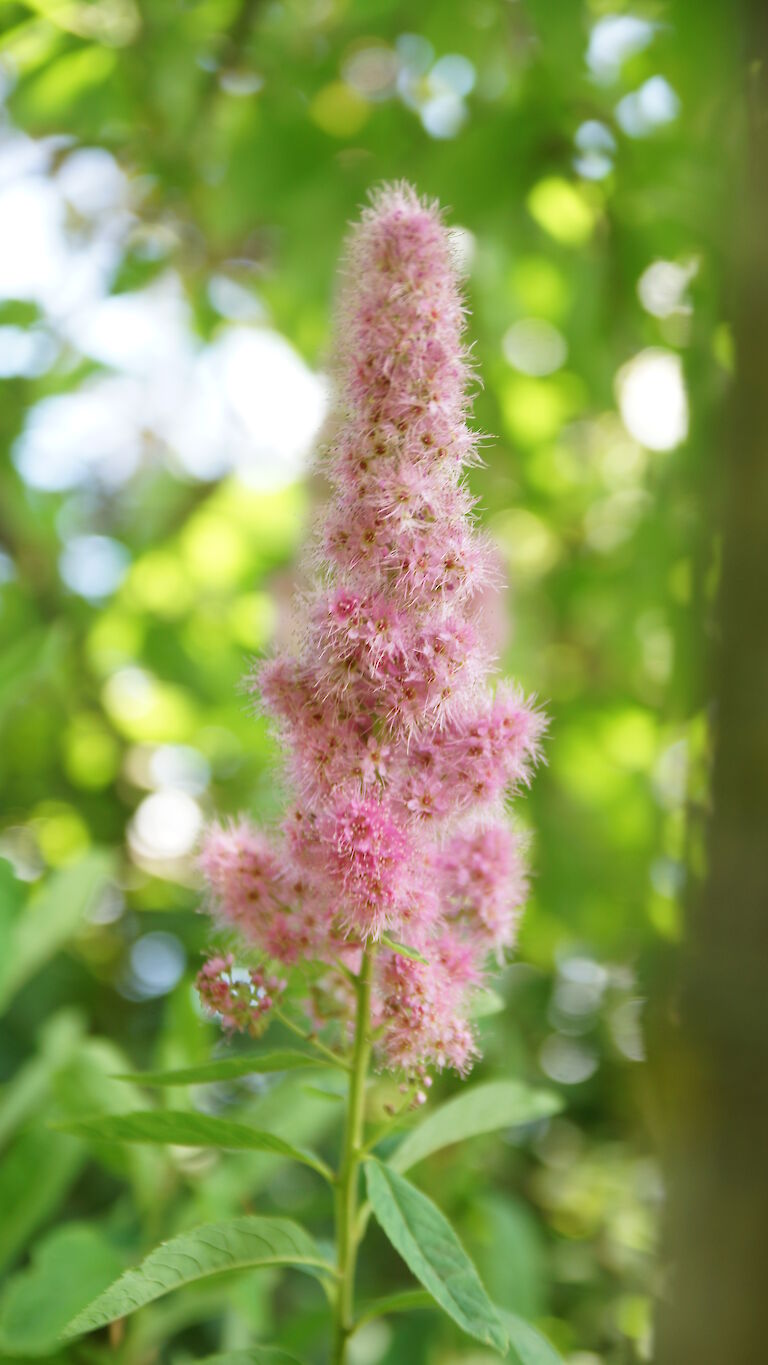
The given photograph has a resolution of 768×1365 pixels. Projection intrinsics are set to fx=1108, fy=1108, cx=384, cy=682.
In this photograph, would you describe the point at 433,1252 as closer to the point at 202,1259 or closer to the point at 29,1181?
the point at 202,1259

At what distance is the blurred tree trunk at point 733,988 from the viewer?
22.8 inches

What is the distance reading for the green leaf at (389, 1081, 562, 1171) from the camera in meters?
0.95

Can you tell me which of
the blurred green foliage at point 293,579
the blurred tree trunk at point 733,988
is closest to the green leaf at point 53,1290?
the blurred green foliage at point 293,579

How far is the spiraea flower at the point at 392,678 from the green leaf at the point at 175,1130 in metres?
0.08

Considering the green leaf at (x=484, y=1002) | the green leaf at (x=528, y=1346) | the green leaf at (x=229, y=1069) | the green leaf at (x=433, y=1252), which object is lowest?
the green leaf at (x=528, y=1346)

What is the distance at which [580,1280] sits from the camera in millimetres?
2352

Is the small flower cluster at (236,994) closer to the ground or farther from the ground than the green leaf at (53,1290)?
farther from the ground

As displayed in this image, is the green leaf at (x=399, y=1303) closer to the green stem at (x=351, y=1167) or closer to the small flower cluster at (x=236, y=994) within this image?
the green stem at (x=351, y=1167)

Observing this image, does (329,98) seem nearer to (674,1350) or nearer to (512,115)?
(512,115)

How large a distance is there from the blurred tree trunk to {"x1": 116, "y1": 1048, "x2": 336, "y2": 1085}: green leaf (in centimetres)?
28

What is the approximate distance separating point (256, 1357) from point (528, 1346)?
21cm

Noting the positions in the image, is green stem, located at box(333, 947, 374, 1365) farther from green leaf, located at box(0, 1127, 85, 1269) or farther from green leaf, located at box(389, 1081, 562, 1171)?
green leaf, located at box(0, 1127, 85, 1269)

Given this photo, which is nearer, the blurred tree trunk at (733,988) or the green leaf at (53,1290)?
the blurred tree trunk at (733,988)

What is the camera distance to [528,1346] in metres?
0.84
